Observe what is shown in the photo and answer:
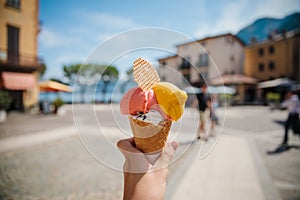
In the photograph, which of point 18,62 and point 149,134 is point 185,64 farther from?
point 18,62

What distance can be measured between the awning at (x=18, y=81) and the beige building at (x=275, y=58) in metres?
28.3

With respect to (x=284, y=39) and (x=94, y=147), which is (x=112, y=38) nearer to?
(x=94, y=147)

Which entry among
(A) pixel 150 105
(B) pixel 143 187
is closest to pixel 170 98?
(A) pixel 150 105

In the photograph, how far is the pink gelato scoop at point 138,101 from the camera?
2.79 ft

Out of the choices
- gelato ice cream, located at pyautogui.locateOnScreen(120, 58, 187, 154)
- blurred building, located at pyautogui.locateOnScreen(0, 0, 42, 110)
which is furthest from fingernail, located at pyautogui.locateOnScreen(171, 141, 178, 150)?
blurred building, located at pyautogui.locateOnScreen(0, 0, 42, 110)

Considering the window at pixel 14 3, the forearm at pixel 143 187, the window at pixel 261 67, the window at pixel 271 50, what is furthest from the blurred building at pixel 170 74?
the window at pixel 261 67

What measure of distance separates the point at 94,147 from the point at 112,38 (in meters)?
0.61

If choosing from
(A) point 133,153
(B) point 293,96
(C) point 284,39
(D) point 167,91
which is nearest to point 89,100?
(A) point 133,153

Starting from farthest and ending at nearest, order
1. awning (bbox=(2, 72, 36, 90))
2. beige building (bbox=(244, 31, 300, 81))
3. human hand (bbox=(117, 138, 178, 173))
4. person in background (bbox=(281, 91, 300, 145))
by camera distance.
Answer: beige building (bbox=(244, 31, 300, 81)) → awning (bbox=(2, 72, 36, 90)) → person in background (bbox=(281, 91, 300, 145)) → human hand (bbox=(117, 138, 178, 173))

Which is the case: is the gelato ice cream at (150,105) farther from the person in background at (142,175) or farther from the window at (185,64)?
the window at (185,64)

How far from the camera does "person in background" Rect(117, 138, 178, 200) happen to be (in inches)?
35.5

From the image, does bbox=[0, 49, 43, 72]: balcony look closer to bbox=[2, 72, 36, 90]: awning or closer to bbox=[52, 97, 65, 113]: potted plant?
bbox=[2, 72, 36, 90]: awning

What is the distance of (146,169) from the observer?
92 cm

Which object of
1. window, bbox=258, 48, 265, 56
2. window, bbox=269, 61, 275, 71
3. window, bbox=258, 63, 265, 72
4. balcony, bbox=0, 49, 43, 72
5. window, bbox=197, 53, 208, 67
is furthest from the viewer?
window, bbox=258, 63, 265, 72
